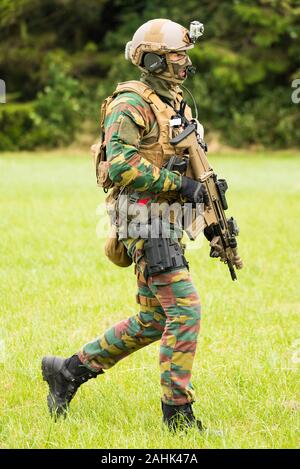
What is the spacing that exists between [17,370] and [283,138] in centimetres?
A: 2670

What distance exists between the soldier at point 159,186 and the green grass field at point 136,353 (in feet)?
1.16

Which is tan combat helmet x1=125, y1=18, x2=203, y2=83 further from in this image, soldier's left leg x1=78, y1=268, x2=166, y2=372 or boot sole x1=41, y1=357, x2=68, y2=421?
boot sole x1=41, y1=357, x2=68, y2=421

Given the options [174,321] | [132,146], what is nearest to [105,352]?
[174,321]

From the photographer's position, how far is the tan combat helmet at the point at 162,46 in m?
4.63

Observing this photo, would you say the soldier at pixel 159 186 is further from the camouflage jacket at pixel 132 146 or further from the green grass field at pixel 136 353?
the green grass field at pixel 136 353

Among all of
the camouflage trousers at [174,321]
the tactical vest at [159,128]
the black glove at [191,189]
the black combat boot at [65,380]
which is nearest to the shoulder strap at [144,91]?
the tactical vest at [159,128]

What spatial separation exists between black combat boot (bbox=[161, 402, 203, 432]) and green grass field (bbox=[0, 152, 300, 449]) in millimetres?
67

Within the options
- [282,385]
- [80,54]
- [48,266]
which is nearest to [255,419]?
[282,385]

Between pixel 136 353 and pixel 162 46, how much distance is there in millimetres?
2434

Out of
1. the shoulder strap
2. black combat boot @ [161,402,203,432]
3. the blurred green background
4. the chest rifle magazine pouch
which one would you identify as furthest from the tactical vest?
the blurred green background

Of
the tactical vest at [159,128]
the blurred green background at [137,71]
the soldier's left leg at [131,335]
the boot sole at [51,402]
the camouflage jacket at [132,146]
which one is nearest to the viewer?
the camouflage jacket at [132,146]

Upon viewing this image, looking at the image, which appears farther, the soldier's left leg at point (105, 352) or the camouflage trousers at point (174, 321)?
the soldier's left leg at point (105, 352)

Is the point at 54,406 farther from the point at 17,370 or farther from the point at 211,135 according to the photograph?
the point at 211,135

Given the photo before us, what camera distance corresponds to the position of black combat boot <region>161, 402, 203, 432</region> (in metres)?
4.55
